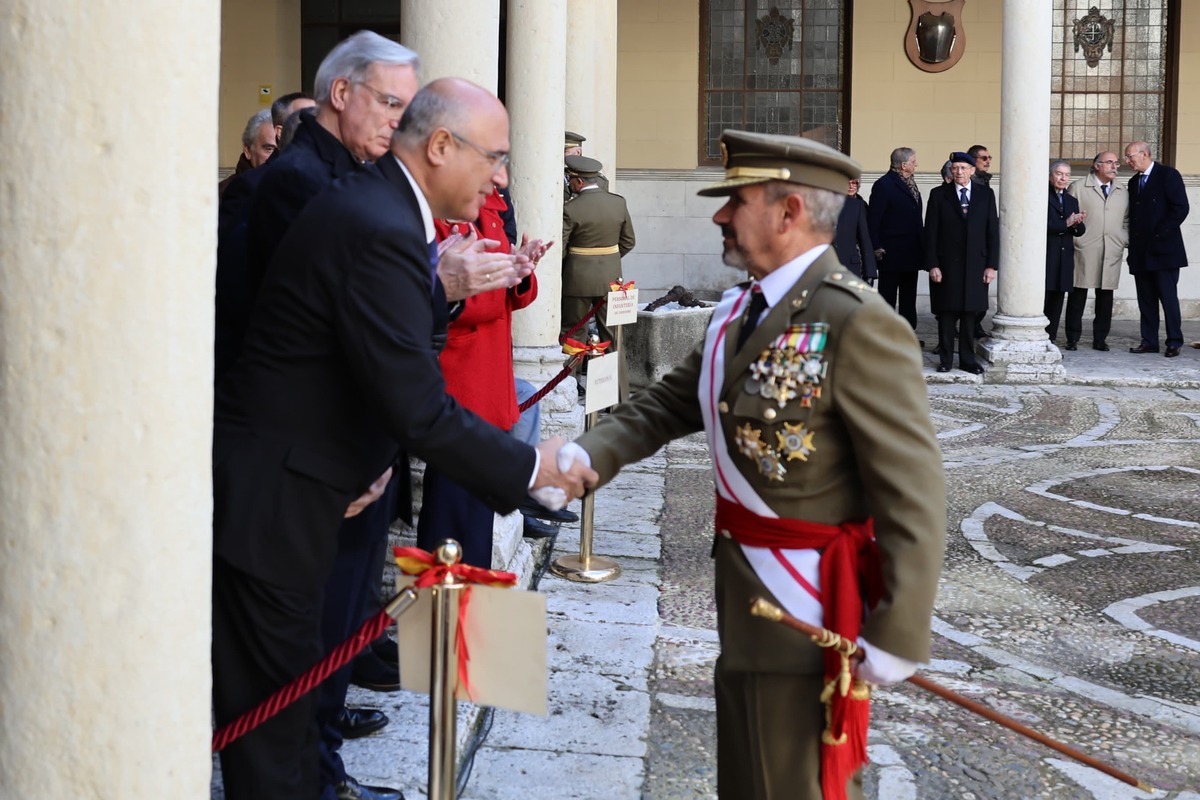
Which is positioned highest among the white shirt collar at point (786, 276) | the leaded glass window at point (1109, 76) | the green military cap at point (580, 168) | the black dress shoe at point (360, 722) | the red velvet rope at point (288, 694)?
the leaded glass window at point (1109, 76)

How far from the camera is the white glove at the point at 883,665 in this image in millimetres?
2383

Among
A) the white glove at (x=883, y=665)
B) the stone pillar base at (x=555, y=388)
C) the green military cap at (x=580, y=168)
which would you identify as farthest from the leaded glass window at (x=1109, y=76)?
the white glove at (x=883, y=665)

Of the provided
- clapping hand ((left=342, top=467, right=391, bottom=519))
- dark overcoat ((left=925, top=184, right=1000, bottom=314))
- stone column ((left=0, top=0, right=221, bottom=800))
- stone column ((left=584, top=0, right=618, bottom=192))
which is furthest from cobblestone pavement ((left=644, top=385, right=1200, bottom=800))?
stone column ((left=584, top=0, right=618, bottom=192))

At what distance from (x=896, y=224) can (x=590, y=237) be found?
4059mm

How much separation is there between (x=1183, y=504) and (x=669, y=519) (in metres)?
2.64

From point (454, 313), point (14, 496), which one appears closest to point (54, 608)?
point (14, 496)

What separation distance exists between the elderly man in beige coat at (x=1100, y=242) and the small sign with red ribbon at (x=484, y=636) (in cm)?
1188

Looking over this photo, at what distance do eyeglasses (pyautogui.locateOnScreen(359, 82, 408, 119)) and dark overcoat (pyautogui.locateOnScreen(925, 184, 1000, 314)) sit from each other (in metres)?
8.94

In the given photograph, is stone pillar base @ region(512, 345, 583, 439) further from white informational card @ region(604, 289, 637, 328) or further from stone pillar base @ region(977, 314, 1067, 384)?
stone pillar base @ region(977, 314, 1067, 384)

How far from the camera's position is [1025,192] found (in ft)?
38.4

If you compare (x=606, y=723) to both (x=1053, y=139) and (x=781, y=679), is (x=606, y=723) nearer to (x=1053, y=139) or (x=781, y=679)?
(x=781, y=679)

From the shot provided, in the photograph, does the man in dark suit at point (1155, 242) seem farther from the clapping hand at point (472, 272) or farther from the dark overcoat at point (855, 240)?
the clapping hand at point (472, 272)

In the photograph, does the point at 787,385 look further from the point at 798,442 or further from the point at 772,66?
the point at 772,66

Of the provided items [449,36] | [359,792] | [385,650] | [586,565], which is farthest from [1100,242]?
[359,792]
